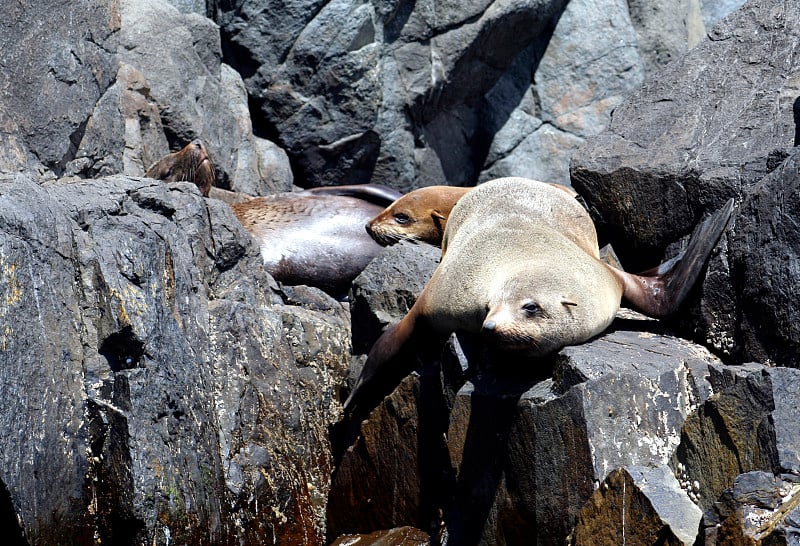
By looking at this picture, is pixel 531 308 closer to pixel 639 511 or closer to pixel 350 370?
pixel 639 511

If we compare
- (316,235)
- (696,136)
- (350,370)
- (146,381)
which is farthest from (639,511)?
(316,235)

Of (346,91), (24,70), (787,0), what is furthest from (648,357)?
(346,91)

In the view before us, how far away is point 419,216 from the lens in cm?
744

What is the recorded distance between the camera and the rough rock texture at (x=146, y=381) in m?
4.15

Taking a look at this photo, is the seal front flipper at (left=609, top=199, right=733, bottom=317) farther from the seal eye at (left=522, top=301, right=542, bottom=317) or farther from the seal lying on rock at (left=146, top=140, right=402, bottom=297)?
the seal lying on rock at (left=146, top=140, right=402, bottom=297)

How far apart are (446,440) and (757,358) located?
4.66 feet

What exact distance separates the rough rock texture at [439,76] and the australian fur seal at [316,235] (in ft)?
8.30

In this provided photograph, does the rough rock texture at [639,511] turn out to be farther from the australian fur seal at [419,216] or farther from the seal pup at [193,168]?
the seal pup at [193,168]

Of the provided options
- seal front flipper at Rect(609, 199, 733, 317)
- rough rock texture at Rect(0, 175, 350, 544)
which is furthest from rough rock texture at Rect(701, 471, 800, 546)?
rough rock texture at Rect(0, 175, 350, 544)

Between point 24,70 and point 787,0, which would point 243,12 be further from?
point 787,0

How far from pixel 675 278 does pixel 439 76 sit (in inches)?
272

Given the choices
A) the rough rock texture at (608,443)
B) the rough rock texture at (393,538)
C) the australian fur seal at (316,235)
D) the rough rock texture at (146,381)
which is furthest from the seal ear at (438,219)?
the rough rock texture at (393,538)

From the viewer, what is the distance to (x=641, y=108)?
242 inches

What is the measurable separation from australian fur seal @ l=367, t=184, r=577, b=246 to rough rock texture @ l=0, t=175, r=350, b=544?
5.71ft
